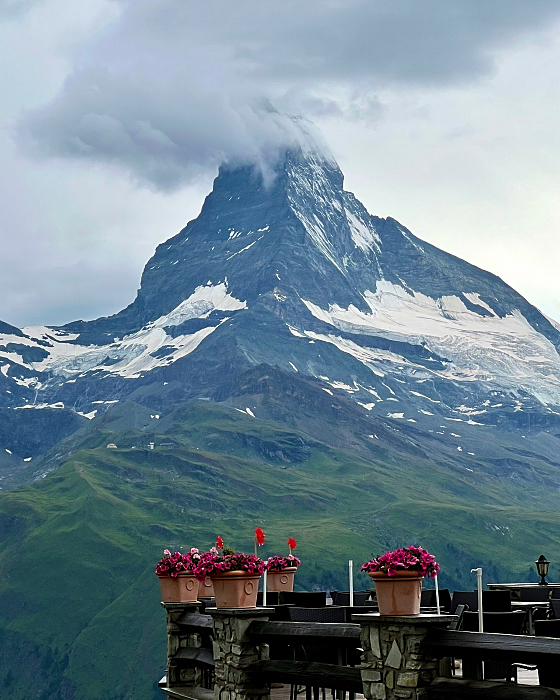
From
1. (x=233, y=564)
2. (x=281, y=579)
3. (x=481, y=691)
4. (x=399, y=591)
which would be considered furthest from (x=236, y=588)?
(x=281, y=579)

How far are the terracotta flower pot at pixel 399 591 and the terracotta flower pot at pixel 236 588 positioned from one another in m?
3.44

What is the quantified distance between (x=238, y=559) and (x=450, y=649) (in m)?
4.23

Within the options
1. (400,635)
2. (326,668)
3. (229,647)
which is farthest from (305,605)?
(400,635)

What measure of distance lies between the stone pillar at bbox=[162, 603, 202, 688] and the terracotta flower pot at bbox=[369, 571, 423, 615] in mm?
7691

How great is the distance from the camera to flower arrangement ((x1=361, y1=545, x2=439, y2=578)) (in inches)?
468

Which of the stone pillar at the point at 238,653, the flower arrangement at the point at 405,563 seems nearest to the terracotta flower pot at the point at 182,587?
the stone pillar at the point at 238,653

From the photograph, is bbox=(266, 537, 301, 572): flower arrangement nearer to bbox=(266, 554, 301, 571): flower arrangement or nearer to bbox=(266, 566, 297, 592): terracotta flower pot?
bbox=(266, 554, 301, 571): flower arrangement

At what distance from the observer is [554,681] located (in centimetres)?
1126

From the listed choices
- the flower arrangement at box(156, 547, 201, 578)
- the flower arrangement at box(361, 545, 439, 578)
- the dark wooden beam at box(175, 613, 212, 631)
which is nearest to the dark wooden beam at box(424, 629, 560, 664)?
the flower arrangement at box(361, 545, 439, 578)

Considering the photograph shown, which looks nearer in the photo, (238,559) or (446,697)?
(446,697)

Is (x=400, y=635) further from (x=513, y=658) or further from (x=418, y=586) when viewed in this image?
(x=513, y=658)

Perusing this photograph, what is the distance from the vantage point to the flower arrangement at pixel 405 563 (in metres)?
11.9

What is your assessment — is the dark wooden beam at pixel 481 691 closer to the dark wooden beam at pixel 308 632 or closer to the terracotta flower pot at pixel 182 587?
the dark wooden beam at pixel 308 632

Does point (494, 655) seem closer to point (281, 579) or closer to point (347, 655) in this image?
point (347, 655)
